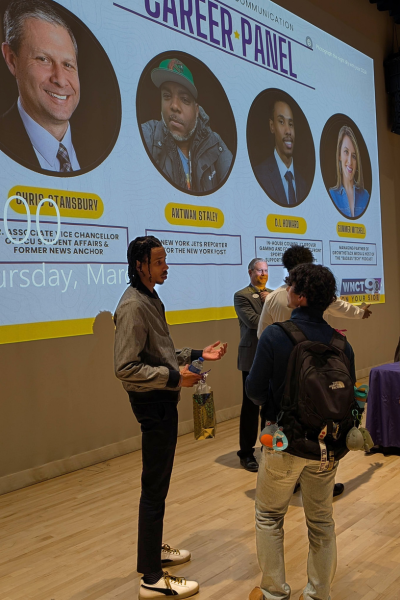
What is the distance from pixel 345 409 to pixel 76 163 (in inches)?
120

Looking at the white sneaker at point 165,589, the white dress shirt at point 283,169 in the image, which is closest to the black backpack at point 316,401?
the white sneaker at point 165,589

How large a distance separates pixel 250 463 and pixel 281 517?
1972mm

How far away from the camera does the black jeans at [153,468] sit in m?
2.21

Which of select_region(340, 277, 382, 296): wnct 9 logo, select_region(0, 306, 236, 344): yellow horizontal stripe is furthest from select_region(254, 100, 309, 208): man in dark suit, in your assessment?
select_region(0, 306, 236, 344): yellow horizontal stripe

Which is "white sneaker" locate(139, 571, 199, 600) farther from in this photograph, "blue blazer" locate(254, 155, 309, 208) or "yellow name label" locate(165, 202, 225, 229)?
"blue blazer" locate(254, 155, 309, 208)

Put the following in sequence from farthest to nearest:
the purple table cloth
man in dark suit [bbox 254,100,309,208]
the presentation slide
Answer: man in dark suit [bbox 254,100,309,208], the purple table cloth, the presentation slide

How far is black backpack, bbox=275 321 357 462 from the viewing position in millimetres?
1869

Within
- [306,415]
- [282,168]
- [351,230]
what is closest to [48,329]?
[306,415]

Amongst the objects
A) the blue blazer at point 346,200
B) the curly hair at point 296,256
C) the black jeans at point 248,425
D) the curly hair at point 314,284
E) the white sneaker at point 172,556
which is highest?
the blue blazer at point 346,200

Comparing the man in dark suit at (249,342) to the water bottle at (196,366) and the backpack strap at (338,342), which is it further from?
the backpack strap at (338,342)

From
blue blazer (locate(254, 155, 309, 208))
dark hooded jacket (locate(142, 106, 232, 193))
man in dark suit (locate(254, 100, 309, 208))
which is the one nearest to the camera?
dark hooded jacket (locate(142, 106, 232, 193))

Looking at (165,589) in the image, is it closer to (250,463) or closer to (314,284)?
(314,284)

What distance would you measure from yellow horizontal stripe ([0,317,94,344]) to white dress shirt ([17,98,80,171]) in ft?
3.72

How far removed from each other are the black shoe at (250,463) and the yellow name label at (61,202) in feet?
7.10
